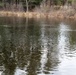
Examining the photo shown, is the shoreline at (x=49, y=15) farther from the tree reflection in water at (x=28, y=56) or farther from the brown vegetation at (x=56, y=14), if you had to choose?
the tree reflection in water at (x=28, y=56)

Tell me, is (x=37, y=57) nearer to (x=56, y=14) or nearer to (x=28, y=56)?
(x=28, y=56)

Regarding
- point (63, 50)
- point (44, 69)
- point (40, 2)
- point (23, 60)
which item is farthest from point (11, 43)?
point (40, 2)

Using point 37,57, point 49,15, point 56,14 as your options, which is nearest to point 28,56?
point 37,57

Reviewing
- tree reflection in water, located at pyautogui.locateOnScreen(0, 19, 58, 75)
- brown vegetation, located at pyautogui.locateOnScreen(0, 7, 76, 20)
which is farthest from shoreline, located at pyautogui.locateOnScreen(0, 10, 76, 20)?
tree reflection in water, located at pyautogui.locateOnScreen(0, 19, 58, 75)

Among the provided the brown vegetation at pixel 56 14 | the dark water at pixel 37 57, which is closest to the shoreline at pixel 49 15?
the brown vegetation at pixel 56 14

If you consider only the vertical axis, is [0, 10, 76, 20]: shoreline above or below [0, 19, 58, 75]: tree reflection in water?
below

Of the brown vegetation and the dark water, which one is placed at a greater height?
the dark water

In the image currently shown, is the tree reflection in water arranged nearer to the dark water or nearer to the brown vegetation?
the dark water

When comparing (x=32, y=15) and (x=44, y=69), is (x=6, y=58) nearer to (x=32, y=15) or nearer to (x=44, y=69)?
(x=44, y=69)

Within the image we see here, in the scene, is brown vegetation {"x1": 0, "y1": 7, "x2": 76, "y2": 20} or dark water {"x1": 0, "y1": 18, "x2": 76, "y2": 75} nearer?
dark water {"x1": 0, "y1": 18, "x2": 76, "y2": 75}

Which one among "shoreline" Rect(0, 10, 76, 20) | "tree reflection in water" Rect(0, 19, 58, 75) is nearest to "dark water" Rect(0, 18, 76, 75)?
"tree reflection in water" Rect(0, 19, 58, 75)

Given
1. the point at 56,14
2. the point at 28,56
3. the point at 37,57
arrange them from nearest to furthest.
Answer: the point at 37,57
the point at 28,56
the point at 56,14

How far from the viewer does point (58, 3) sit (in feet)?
200

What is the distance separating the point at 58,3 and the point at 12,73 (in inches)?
1914
